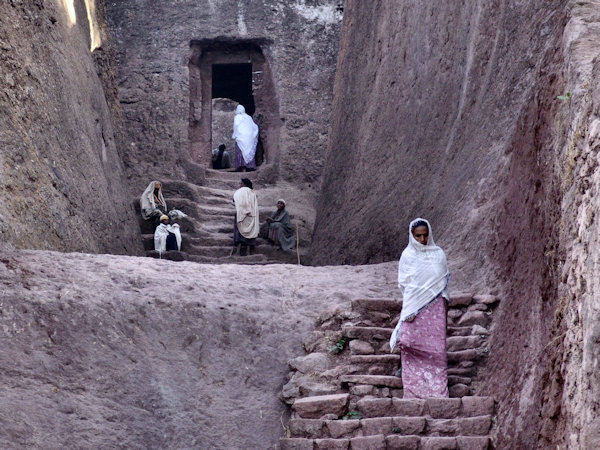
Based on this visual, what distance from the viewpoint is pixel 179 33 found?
18359 millimetres

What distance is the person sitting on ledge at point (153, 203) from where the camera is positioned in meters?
15.5

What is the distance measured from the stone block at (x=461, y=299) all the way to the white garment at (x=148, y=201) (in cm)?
803

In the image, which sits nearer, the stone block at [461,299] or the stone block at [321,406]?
the stone block at [321,406]

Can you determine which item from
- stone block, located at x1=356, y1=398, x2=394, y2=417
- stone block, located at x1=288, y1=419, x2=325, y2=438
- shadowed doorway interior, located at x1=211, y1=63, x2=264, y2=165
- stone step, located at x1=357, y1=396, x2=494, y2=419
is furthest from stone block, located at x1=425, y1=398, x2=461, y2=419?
shadowed doorway interior, located at x1=211, y1=63, x2=264, y2=165

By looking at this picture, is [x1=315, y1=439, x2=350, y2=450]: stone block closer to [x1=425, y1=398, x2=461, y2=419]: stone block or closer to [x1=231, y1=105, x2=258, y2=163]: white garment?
[x1=425, y1=398, x2=461, y2=419]: stone block

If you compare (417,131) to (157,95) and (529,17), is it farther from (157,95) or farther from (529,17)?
(157,95)

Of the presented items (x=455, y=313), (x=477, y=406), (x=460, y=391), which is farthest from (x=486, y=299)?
(x=477, y=406)

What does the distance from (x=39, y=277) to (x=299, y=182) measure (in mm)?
9461

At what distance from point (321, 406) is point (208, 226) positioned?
845 cm

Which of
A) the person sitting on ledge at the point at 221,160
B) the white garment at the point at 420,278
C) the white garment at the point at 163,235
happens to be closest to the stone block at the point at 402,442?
the white garment at the point at 420,278

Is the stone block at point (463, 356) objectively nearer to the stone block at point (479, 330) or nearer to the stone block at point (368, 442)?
the stone block at point (479, 330)

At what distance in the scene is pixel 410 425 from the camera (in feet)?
23.0

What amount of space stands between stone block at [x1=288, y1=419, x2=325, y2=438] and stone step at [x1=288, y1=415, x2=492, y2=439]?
2cm

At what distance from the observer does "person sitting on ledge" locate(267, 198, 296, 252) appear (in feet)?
50.9
